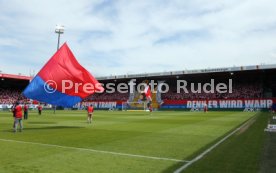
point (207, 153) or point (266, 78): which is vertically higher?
point (266, 78)

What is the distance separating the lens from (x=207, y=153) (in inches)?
516

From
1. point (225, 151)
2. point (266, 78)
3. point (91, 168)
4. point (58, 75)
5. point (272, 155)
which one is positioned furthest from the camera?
point (266, 78)

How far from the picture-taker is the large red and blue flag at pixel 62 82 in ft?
83.7

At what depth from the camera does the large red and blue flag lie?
83.7 ft

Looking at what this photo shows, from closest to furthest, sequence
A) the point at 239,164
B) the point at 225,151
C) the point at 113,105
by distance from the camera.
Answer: the point at 239,164, the point at 225,151, the point at 113,105

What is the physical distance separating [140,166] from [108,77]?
80006 millimetres

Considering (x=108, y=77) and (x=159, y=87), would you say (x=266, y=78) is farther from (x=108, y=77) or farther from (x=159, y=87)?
(x=108, y=77)

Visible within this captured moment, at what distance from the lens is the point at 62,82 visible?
2627 cm

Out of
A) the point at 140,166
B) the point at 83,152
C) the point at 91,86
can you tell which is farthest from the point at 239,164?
the point at 91,86

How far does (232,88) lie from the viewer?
78.6 meters

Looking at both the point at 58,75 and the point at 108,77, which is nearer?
the point at 58,75

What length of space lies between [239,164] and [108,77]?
80.1m

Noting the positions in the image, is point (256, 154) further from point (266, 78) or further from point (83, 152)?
point (266, 78)

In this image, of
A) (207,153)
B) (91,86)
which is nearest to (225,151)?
(207,153)
